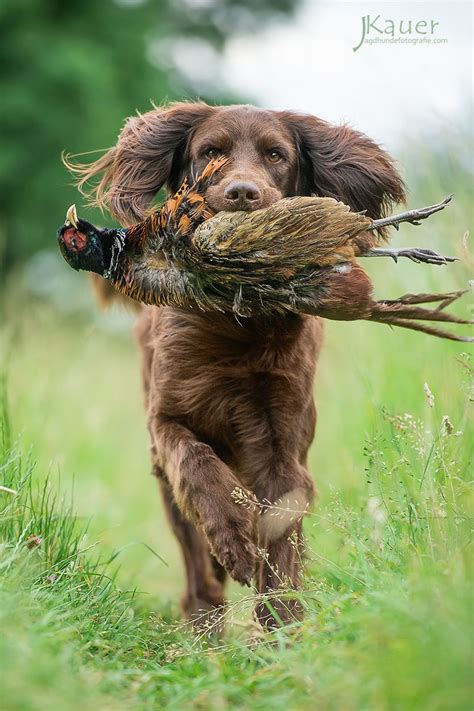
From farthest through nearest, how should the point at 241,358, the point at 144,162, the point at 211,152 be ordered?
the point at 144,162 < the point at 211,152 < the point at 241,358

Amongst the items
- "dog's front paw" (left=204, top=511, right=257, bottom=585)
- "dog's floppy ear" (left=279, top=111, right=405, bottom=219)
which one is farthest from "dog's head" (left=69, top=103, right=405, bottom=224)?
"dog's front paw" (left=204, top=511, right=257, bottom=585)

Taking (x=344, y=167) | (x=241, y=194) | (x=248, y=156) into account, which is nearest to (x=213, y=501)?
(x=241, y=194)

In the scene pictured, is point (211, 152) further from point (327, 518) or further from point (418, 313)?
point (327, 518)

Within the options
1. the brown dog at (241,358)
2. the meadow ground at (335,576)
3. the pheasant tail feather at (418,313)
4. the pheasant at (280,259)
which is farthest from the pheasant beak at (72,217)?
the pheasant tail feather at (418,313)

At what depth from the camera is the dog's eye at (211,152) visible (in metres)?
4.21

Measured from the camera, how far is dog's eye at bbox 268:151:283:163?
4.21m

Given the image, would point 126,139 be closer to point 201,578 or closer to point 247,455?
point 247,455

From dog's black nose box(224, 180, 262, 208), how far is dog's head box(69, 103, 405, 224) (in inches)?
18.4

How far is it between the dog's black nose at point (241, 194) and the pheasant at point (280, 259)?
0.09 meters

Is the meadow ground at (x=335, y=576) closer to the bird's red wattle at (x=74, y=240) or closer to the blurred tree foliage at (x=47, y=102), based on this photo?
the bird's red wattle at (x=74, y=240)

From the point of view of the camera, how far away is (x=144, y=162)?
4402mm

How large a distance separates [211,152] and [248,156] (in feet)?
0.59

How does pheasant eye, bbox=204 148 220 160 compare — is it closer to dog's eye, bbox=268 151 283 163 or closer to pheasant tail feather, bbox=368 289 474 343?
dog's eye, bbox=268 151 283 163

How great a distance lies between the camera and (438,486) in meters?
3.47
